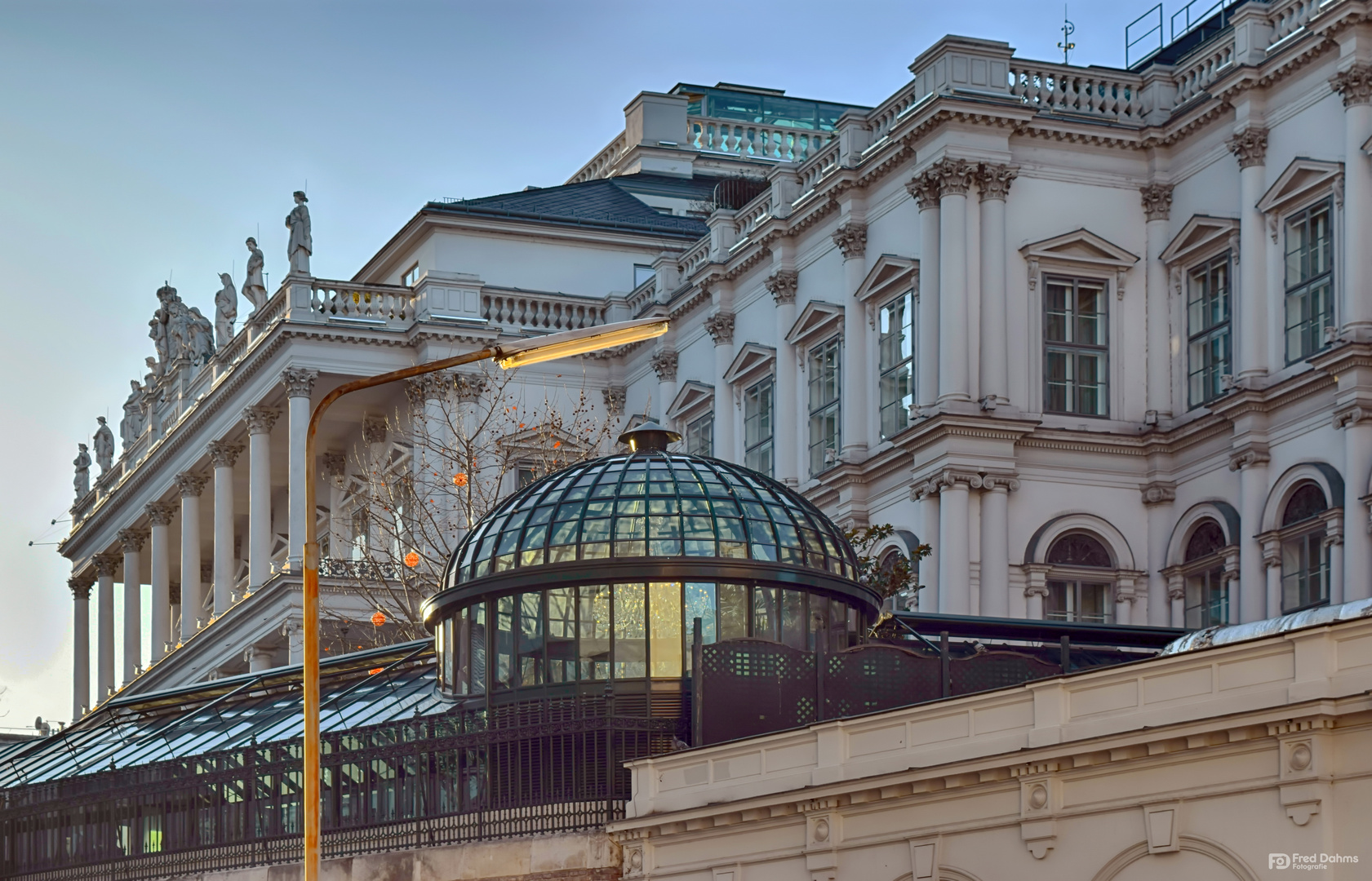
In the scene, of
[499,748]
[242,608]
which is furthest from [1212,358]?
[242,608]

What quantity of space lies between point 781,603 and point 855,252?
1954 centimetres

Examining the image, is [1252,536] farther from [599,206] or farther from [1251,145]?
[599,206]

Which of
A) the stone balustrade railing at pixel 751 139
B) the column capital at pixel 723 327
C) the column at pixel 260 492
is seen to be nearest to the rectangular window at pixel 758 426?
the column capital at pixel 723 327

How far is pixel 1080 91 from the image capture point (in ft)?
180

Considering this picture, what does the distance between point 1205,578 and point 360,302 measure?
1088 inches

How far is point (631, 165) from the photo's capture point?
83.2 meters

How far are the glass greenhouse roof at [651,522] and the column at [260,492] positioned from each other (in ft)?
104

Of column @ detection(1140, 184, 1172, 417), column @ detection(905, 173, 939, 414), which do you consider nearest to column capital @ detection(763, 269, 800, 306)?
column @ detection(905, 173, 939, 414)

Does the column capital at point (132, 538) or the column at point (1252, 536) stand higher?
the column capital at point (132, 538)

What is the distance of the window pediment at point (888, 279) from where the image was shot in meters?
55.2

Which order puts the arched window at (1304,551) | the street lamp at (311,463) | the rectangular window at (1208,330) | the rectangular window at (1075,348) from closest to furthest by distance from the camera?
the street lamp at (311,463) → the arched window at (1304,551) → the rectangular window at (1208,330) → the rectangular window at (1075,348)

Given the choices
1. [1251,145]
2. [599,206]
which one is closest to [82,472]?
[599,206]

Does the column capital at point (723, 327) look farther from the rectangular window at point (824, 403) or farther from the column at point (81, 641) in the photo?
the column at point (81, 641)

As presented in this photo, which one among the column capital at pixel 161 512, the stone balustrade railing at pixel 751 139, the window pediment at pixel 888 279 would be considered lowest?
the column capital at pixel 161 512
